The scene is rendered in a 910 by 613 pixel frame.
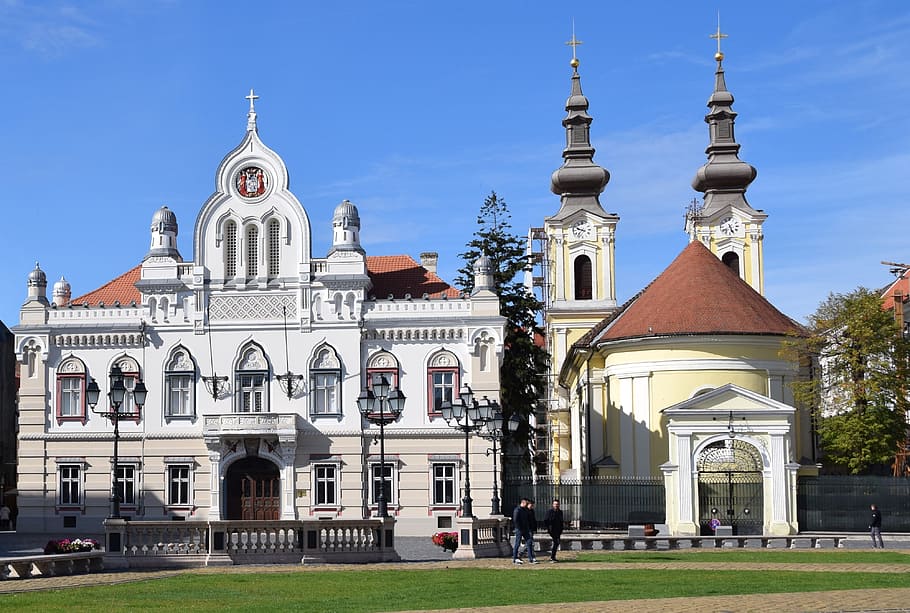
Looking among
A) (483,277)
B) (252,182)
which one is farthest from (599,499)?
(252,182)

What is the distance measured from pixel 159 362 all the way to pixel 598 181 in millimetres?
33367

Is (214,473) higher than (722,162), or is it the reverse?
(722,162)

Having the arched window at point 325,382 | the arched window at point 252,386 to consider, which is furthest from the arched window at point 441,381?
the arched window at point 252,386

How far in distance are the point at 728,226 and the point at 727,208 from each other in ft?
3.54

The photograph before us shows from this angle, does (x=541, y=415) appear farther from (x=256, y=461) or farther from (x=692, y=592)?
(x=692, y=592)

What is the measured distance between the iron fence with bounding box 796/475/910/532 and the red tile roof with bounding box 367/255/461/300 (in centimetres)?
1474

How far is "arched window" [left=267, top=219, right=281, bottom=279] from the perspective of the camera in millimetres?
53031

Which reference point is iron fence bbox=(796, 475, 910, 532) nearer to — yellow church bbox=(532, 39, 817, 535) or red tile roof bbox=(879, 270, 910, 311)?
yellow church bbox=(532, 39, 817, 535)

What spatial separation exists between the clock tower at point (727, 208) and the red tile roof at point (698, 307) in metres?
16.5

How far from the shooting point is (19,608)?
2148cm

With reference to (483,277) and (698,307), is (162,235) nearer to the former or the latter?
(483,277)

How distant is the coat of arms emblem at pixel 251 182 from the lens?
5353 cm

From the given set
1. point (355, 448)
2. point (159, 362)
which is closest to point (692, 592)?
point (355, 448)

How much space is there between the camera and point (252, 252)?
53250 mm
